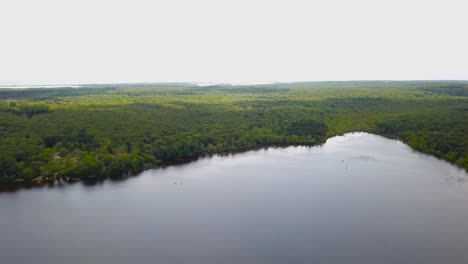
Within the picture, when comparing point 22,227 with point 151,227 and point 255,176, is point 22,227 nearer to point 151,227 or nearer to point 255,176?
point 151,227

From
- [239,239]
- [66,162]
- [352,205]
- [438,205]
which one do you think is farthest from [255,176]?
[66,162]

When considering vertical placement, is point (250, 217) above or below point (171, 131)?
below

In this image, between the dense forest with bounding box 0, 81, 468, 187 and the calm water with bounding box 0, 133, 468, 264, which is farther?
the dense forest with bounding box 0, 81, 468, 187

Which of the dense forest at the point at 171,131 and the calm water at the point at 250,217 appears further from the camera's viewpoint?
the dense forest at the point at 171,131

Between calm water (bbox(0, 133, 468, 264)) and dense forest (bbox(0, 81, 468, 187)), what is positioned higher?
dense forest (bbox(0, 81, 468, 187))

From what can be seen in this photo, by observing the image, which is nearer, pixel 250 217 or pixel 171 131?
pixel 250 217
